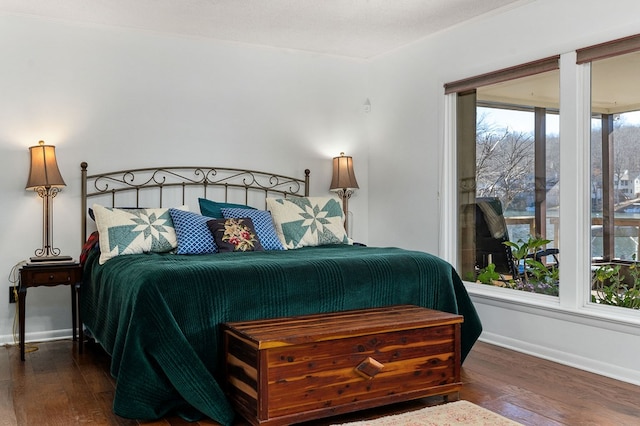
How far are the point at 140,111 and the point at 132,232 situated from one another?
1.18 metres

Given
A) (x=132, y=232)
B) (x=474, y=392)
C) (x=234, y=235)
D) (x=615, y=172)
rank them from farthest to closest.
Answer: (x=234, y=235) → (x=132, y=232) → (x=615, y=172) → (x=474, y=392)

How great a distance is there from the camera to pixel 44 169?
4027 millimetres

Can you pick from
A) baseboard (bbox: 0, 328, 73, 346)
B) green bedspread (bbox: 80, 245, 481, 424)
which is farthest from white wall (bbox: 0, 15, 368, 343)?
green bedspread (bbox: 80, 245, 481, 424)

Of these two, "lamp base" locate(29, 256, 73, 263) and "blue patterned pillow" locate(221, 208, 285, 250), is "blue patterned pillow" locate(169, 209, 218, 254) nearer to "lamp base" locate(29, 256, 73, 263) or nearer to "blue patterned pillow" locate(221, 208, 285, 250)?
"blue patterned pillow" locate(221, 208, 285, 250)

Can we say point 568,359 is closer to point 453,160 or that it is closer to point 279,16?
point 453,160

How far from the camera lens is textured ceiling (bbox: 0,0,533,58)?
4016 mm

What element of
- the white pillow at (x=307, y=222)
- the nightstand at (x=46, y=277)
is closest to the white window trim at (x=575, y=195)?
the white pillow at (x=307, y=222)

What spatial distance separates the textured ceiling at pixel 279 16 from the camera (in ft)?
13.2

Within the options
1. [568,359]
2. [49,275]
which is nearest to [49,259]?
[49,275]

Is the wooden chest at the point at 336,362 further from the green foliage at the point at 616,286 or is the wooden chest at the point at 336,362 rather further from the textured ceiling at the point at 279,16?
the textured ceiling at the point at 279,16

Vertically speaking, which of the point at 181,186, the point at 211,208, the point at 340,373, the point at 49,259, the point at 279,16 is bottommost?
the point at 340,373

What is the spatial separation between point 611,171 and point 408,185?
1.82 metres

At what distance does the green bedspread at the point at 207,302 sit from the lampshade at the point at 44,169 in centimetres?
93

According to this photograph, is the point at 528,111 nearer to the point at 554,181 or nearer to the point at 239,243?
the point at 554,181
